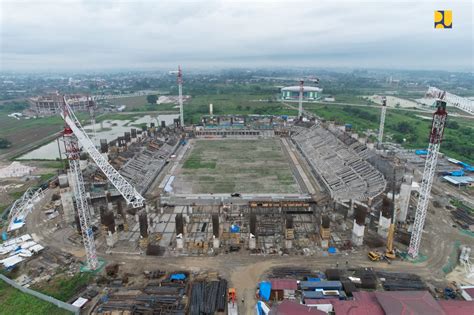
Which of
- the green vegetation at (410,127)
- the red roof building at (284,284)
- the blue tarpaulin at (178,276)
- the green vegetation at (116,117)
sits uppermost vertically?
the green vegetation at (116,117)

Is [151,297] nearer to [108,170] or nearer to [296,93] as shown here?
[108,170]

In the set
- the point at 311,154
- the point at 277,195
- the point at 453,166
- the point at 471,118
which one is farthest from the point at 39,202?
the point at 471,118

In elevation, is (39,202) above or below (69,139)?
below

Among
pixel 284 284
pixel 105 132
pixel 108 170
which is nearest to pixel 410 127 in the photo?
pixel 284 284

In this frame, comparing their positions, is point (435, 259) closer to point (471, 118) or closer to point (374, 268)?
point (374, 268)

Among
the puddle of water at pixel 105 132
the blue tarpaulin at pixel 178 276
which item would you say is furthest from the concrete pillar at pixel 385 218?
the puddle of water at pixel 105 132

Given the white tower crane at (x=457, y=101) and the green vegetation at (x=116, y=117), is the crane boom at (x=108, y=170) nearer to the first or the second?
the white tower crane at (x=457, y=101)
